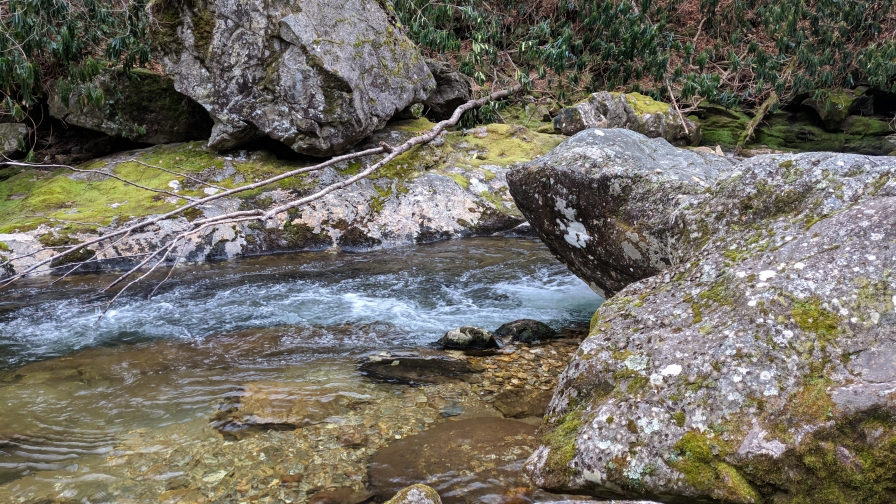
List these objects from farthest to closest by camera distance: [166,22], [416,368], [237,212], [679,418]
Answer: [166,22] → [237,212] → [416,368] → [679,418]

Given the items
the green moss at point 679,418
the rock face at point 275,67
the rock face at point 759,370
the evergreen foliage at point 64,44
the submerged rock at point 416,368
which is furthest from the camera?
the rock face at point 275,67

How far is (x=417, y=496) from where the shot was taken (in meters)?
2.48

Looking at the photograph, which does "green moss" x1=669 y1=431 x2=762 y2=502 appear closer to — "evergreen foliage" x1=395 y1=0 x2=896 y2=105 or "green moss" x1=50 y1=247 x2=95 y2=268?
"green moss" x1=50 y1=247 x2=95 y2=268

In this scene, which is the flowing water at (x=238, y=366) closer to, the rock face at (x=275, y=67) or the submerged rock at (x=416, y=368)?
the submerged rock at (x=416, y=368)

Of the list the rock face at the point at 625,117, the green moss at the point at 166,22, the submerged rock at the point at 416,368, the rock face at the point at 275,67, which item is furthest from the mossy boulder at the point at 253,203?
the submerged rock at the point at 416,368

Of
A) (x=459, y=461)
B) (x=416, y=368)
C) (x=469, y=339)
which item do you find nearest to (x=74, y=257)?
(x=416, y=368)

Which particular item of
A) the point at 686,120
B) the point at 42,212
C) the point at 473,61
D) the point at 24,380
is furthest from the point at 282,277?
the point at 686,120

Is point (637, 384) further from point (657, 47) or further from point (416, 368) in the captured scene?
point (657, 47)

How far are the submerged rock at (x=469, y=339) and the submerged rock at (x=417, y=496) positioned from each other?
231cm

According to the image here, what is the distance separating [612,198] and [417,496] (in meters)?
2.50

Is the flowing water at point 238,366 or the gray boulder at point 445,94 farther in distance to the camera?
the gray boulder at point 445,94

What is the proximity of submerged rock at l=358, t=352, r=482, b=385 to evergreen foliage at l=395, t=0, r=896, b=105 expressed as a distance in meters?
8.69

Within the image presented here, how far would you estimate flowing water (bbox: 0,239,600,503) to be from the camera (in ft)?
10.0

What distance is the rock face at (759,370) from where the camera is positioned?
209 centimetres
